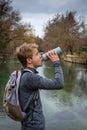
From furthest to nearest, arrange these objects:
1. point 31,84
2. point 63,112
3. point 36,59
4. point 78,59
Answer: point 78,59 → point 63,112 → point 36,59 → point 31,84

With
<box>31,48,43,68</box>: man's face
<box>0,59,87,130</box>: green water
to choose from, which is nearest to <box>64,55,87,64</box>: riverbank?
<box>0,59,87,130</box>: green water

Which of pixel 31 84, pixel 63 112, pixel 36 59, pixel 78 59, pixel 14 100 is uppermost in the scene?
pixel 36 59

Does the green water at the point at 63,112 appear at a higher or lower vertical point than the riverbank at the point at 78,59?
higher

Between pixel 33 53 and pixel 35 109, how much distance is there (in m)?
0.54

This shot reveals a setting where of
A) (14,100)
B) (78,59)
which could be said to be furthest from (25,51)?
(78,59)

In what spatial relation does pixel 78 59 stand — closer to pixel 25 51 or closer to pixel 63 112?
pixel 63 112

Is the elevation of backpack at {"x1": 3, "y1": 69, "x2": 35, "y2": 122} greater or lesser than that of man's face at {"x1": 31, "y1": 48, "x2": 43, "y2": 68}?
lesser

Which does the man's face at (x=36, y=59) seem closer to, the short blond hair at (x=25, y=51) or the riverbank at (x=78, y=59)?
the short blond hair at (x=25, y=51)

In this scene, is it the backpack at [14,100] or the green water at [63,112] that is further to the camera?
the green water at [63,112]

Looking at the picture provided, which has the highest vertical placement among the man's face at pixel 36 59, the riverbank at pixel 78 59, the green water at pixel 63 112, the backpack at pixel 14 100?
the man's face at pixel 36 59

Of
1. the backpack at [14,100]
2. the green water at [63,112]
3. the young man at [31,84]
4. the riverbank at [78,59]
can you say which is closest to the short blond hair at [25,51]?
the young man at [31,84]

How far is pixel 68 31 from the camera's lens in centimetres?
5659

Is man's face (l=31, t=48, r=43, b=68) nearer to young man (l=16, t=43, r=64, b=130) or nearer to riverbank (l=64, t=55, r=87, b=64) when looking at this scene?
young man (l=16, t=43, r=64, b=130)

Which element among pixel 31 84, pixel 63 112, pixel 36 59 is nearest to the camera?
pixel 31 84
